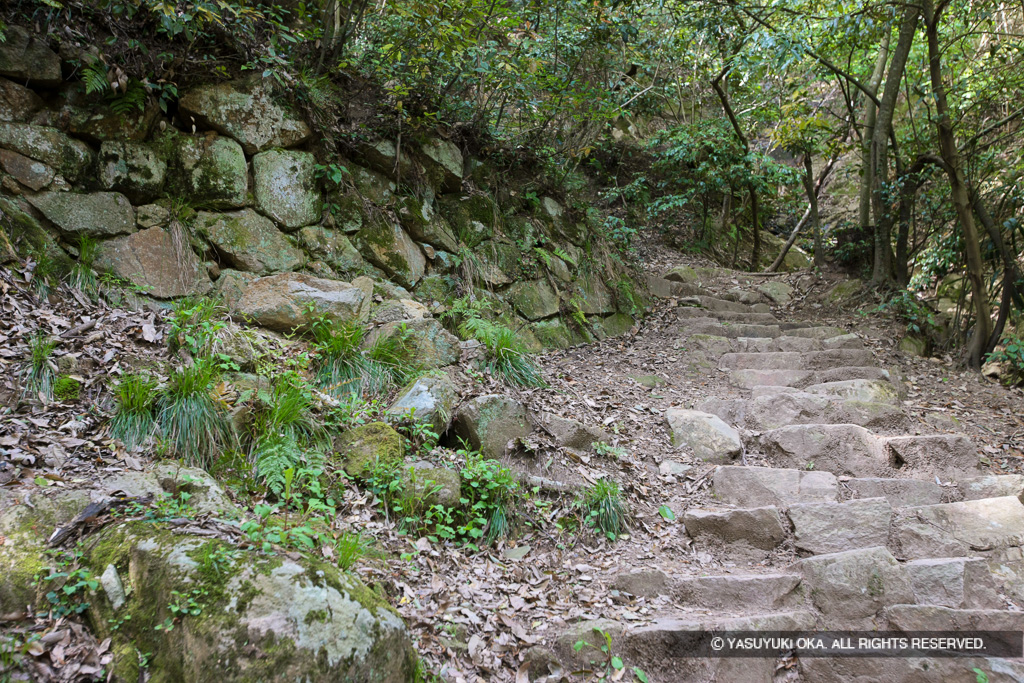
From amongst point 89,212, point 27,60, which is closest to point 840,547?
point 89,212

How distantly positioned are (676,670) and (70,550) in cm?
264

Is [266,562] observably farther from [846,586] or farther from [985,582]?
[985,582]

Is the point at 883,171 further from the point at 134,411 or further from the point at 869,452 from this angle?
the point at 134,411

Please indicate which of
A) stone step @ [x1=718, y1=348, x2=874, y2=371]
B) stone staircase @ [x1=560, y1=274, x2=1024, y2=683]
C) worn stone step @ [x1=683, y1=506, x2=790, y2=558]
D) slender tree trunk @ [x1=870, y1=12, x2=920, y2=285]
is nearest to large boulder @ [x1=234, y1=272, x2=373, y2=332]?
stone staircase @ [x1=560, y1=274, x2=1024, y2=683]

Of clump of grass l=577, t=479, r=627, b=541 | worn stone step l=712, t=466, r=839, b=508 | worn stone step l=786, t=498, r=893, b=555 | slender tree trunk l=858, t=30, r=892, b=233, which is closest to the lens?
worn stone step l=786, t=498, r=893, b=555

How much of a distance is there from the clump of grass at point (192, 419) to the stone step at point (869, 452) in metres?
3.94

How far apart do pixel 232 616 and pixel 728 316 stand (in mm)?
7403

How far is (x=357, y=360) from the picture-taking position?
423cm

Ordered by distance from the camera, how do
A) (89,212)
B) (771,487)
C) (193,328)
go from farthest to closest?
(89,212)
(771,487)
(193,328)

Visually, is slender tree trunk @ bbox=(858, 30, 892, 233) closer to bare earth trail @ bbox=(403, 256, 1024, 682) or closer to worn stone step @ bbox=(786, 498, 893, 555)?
bare earth trail @ bbox=(403, 256, 1024, 682)

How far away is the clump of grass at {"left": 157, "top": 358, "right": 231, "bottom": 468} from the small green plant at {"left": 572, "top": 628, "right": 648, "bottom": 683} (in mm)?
2208

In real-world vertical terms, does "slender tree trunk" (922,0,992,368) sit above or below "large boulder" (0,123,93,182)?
above

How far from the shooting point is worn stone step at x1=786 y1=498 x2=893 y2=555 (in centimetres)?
324

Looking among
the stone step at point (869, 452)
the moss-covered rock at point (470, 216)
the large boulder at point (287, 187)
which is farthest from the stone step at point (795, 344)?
the large boulder at point (287, 187)
